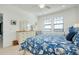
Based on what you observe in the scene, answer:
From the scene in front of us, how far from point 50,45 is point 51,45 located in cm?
1

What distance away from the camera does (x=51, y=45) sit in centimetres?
152

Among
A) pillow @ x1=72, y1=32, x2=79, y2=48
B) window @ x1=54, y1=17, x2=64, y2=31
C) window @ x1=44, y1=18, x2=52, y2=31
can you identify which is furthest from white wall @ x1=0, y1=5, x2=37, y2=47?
pillow @ x1=72, y1=32, x2=79, y2=48

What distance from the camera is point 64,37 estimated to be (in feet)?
5.23

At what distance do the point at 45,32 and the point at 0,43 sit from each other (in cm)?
70

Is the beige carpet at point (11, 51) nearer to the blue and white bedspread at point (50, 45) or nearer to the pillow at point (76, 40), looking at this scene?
the blue and white bedspread at point (50, 45)

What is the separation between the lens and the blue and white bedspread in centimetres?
148

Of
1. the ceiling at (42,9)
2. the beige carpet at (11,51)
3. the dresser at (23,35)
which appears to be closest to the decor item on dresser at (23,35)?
the dresser at (23,35)

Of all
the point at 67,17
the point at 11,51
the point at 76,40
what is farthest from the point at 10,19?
the point at 76,40

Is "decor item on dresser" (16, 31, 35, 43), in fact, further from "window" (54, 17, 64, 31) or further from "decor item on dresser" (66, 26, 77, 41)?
"decor item on dresser" (66, 26, 77, 41)

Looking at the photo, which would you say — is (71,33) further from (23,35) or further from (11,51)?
(11,51)
